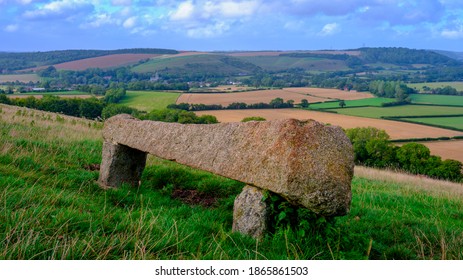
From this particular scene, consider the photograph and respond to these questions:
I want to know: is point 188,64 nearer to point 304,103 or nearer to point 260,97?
point 260,97

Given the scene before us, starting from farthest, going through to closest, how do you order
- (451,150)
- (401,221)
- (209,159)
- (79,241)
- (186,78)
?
(186,78) → (451,150) → (401,221) → (209,159) → (79,241)

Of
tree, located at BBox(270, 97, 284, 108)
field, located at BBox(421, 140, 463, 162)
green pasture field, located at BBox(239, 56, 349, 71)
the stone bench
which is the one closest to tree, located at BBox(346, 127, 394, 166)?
field, located at BBox(421, 140, 463, 162)

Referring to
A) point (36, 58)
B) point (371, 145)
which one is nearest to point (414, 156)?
point (371, 145)

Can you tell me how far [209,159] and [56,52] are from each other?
11899cm

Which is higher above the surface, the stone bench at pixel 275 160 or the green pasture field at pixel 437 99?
the stone bench at pixel 275 160

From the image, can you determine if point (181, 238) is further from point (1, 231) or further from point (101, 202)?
point (101, 202)

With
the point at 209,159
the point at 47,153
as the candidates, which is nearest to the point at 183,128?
the point at 209,159

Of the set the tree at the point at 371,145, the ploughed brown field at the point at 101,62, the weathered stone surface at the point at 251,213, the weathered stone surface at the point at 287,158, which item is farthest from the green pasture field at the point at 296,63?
the weathered stone surface at the point at 251,213

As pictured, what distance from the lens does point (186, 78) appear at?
87.2 m

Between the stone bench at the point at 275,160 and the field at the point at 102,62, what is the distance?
84642mm

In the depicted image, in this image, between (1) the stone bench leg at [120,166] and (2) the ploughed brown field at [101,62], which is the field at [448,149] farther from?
(2) the ploughed brown field at [101,62]

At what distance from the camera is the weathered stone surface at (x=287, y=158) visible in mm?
5949

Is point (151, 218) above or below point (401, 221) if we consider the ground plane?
above

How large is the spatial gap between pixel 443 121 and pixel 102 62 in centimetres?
7184
